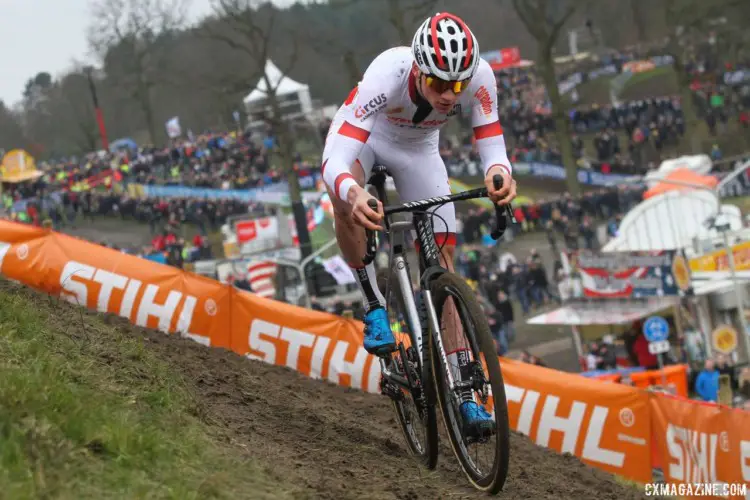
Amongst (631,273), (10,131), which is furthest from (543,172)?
(10,131)

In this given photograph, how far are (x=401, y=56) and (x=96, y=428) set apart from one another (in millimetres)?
2723

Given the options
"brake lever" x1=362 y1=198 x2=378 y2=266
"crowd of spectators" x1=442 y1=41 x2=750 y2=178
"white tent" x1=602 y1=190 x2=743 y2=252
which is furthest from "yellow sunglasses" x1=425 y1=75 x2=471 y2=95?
"crowd of spectators" x1=442 y1=41 x2=750 y2=178

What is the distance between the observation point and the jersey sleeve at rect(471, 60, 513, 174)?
5.82m

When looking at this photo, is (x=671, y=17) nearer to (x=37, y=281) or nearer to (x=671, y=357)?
(x=671, y=357)

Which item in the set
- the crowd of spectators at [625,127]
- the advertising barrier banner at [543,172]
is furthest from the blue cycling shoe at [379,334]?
the crowd of spectators at [625,127]

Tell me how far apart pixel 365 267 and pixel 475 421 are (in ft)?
5.15

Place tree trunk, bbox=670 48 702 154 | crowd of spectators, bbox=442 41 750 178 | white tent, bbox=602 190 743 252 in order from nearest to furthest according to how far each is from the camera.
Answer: white tent, bbox=602 190 743 252 → tree trunk, bbox=670 48 702 154 → crowd of spectators, bbox=442 41 750 178

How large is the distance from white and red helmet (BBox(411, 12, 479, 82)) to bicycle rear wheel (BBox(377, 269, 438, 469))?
4.23 feet

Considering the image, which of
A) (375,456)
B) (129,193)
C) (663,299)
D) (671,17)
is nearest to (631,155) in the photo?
(671,17)

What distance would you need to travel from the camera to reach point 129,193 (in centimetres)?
4409

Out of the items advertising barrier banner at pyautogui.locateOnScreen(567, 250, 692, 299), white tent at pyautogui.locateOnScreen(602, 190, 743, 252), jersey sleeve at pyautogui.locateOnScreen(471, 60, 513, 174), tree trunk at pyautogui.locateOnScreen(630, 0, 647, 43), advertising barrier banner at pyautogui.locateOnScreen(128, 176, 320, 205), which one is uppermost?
tree trunk at pyautogui.locateOnScreen(630, 0, 647, 43)

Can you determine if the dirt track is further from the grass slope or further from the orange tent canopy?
the orange tent canopy

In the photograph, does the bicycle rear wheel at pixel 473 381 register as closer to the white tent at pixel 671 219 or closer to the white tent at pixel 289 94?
the white tent at pixel 671 219

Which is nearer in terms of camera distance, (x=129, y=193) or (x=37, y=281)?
(x=37, y=281)
